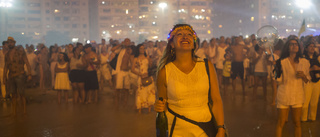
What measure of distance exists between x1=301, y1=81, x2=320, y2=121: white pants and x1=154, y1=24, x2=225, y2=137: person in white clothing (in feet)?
16.9

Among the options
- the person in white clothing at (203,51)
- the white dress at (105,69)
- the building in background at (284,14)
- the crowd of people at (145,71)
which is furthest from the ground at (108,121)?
the building in background at (284,14)

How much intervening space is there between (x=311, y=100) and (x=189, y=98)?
5804mm

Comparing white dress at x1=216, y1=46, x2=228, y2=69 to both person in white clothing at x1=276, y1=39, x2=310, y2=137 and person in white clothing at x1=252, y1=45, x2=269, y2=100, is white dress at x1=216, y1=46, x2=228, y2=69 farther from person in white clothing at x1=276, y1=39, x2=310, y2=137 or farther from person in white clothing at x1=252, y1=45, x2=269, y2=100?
person in white clothing at x1=276, y1=39, x2=310, y2=137

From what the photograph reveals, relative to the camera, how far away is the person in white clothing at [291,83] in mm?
5230

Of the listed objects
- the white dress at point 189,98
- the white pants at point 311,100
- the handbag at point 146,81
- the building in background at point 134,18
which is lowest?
the white pants at point 311,100

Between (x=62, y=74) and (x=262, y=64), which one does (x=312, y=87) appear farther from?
(x=62, y=74)

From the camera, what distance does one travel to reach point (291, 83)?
5352mm

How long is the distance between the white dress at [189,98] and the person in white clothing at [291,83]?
112 inches

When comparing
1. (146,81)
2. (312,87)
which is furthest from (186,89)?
(312,87)

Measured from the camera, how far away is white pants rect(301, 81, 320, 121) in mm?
7301

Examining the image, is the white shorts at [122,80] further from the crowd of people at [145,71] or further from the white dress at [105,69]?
the white dress at [105,69]

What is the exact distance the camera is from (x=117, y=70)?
9797 mm

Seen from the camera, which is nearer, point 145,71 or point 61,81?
point 145,71

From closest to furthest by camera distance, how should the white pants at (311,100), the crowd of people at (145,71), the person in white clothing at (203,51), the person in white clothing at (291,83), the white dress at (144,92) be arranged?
the person in white clothing at (291,83)
the crowd of people at (145,71)
the white pants at (311,100)
the white dress at (144,92)
the person in white clothing at (203,51)
